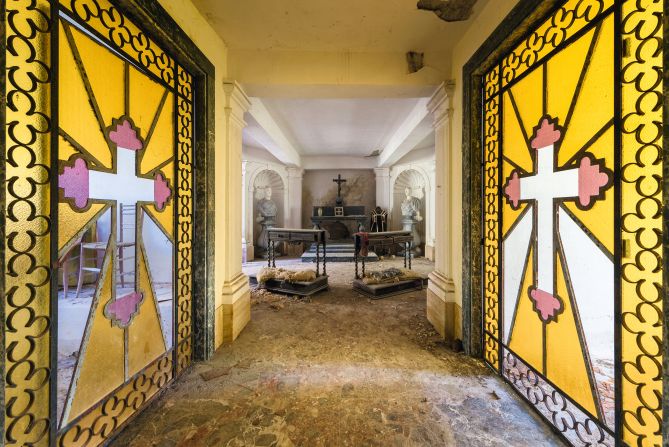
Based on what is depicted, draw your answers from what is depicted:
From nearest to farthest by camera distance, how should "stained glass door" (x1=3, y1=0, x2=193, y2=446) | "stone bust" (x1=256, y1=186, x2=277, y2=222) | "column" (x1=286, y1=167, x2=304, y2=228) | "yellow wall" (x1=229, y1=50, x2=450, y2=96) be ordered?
"stained glass door" (x1=3, y1=0, x2=193, y2=446) < "yellow wall" (x1=229, y1=50, x2=450, y2=96) < "stone bust" (x1=256, y1=186, x2=277, y2=222) < "column" (x1=286, y1=167, x2=304, y2=228)

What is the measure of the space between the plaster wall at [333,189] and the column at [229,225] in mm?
6326

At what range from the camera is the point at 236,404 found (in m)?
1.71

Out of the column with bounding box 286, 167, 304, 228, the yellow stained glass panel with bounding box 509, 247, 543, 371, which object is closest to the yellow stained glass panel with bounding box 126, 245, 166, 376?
the yellow stained glass panel with bounding box 509, 247, 543, 371

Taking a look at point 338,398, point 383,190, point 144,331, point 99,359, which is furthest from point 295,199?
point 99,359

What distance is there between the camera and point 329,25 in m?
2.18

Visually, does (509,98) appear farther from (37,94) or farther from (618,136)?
(37,94)

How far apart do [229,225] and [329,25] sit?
73.6 inches

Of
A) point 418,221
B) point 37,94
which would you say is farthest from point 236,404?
point 418,221

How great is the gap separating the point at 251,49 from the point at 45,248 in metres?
2.22

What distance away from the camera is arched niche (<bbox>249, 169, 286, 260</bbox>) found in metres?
7.94

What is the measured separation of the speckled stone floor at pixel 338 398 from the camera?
1.46 m

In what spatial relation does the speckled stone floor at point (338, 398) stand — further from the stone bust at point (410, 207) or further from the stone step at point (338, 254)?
the stone bust at point (410, 207)

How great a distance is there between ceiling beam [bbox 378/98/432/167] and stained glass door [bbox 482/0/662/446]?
1.87m

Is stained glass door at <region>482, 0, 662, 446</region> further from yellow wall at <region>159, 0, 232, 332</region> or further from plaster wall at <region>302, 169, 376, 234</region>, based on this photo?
plaster wall at <region>302, 169, 376, 234</region>
